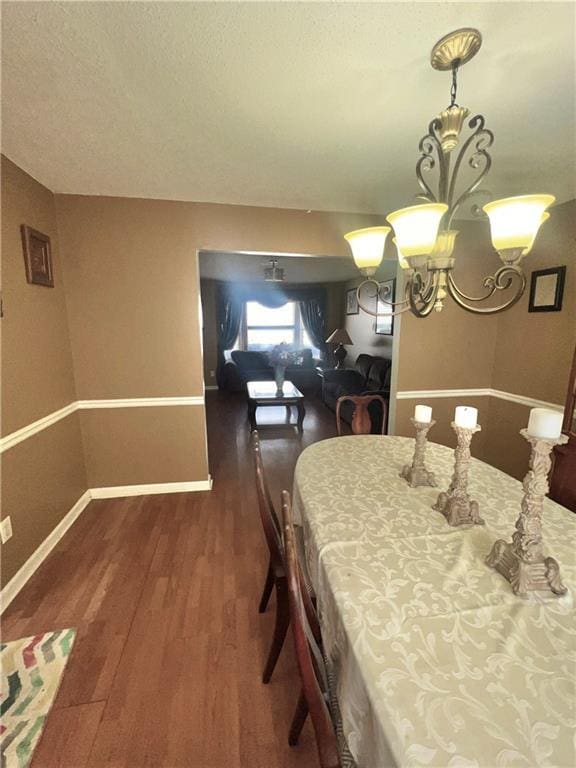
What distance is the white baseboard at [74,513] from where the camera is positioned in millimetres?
1717

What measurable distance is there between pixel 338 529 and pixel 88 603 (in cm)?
146

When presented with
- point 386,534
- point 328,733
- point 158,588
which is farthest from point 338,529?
point 158,588

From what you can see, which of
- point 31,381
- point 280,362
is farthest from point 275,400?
point 31,381

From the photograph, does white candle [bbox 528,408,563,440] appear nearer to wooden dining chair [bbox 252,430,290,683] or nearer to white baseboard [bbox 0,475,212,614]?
wooden dining chair [bbox 252,430,290,683]

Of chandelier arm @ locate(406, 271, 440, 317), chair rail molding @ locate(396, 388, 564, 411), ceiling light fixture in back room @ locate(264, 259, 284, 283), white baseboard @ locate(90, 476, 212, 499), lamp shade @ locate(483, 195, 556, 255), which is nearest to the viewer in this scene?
lamp shade @ locate(483, 195, 556, 255)

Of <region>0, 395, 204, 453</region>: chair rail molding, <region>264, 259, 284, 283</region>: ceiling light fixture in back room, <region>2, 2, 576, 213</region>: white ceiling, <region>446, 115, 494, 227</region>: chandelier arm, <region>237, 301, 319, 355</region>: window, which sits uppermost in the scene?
<region>2, 2, 576, 213</region>: white ceiling

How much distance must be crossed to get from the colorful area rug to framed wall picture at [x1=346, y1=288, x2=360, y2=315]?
19.2 feet

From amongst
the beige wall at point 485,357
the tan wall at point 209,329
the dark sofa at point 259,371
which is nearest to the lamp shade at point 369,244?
the beige wall at point 485,357

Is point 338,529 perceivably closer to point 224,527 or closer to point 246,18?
point 224,527

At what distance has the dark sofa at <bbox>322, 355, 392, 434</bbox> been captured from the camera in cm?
389

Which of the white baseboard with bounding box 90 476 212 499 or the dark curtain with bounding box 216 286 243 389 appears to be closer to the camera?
the white baseboard with bounding box 90 476 212 499

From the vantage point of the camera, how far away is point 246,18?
0.97m

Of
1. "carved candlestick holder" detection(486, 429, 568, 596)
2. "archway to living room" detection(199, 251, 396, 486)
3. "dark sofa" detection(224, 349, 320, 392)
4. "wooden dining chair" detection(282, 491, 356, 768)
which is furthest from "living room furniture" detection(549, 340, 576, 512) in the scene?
"dark sofa" detection(224, 349, 320, 392)

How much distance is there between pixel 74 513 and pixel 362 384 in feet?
12.1
